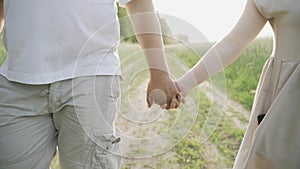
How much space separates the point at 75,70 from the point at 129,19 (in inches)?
7.8

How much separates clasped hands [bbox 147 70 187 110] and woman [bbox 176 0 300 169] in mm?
155

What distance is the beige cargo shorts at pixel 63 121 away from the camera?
1.24 m

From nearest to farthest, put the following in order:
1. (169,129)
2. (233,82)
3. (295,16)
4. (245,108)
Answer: (295,16)
(169,129)
(245,108)
(233,82)

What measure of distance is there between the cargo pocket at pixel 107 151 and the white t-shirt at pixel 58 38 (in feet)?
0.56

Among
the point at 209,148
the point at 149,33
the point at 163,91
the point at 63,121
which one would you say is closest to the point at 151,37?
the point at 149,33

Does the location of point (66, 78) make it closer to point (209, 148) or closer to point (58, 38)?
point (58, 38)

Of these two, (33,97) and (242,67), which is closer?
(33,97)

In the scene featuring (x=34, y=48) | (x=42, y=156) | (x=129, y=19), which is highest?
(x=129, y=19)

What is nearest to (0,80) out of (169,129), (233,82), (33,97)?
(33,97)

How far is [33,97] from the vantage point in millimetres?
Result: 1248

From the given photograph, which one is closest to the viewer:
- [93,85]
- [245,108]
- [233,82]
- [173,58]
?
[93,85]

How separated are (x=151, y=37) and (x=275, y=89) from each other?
0.34 metres

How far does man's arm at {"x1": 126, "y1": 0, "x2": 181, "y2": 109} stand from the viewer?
4.22 feet

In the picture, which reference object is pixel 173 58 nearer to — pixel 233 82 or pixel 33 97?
pixel 33 97
